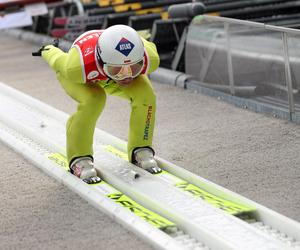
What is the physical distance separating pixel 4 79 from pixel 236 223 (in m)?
6.02

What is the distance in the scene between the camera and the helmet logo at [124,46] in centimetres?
464

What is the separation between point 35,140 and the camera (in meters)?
6.39

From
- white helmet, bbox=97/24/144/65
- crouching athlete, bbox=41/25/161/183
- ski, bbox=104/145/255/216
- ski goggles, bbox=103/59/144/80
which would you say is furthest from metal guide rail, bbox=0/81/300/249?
white helmet, bbox=97/24/144/65

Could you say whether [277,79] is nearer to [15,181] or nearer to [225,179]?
[225,179]

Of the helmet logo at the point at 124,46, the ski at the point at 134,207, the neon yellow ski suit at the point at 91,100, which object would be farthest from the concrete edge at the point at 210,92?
the ski at the point at 134,207

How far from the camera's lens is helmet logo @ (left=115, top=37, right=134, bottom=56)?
464cm

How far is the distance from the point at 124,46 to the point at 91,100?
487 millimetres

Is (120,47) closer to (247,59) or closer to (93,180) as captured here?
(93,180)

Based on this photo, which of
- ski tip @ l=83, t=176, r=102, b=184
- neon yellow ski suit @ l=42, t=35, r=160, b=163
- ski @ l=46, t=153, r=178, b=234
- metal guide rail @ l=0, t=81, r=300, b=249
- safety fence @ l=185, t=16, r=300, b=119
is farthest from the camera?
safety fence @ l=185, t=16, r=300, b=119

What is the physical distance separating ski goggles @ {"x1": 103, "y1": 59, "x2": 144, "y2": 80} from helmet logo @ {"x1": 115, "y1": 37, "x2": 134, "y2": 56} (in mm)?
90

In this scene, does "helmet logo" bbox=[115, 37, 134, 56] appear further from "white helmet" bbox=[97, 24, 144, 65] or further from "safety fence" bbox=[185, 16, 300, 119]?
"safety fence" bbox=[185, 16, 300, 119]

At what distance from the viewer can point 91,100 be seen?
4.91 metres

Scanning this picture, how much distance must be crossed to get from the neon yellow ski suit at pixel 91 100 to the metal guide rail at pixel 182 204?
279mm

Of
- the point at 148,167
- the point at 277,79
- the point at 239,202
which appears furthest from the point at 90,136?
the point at 277,79
